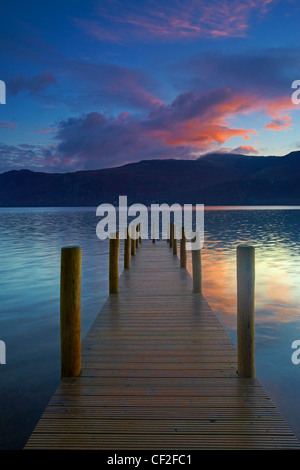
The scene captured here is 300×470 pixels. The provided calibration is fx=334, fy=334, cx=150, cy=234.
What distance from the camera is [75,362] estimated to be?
423 centimetres

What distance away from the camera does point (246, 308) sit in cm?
422

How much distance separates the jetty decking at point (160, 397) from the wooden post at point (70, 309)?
179 millimetres

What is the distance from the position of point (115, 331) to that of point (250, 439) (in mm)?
3284

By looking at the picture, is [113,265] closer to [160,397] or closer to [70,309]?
[70,309]

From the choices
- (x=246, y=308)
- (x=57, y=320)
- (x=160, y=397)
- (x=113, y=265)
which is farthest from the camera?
(x=57, y=320)

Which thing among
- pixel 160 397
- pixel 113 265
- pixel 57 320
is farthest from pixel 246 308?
pixel 57 320

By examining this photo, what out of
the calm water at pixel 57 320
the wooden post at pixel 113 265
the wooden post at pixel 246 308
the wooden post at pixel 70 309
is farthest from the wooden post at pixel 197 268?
the wooden post at pixel 70 309

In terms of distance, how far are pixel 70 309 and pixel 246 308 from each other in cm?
223

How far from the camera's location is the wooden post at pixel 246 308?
416 cm

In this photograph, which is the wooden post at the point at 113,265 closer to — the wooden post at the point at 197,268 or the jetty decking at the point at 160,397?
the wooden post at the point at 197,268

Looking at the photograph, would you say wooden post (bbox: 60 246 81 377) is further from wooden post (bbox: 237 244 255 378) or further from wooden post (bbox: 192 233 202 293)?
wooden post (bbox: 192 233 202 293)

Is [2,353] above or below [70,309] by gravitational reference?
below
